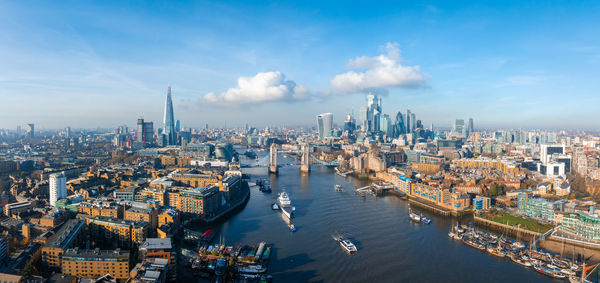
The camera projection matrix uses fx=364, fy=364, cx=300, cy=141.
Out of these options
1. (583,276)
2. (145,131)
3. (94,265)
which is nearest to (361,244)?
(583,276)

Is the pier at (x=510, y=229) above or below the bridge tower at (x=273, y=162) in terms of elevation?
below

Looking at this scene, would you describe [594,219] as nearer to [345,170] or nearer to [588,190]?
[588,190]

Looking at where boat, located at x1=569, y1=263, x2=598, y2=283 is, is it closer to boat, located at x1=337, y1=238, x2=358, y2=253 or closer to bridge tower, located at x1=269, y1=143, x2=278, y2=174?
boat, located at x1=337, y1=238, x2=358, y2=253

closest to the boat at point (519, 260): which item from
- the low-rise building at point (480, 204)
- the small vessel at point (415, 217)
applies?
the small vessel at point (415, 217)

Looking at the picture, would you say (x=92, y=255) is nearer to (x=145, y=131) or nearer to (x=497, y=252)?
(x=497, y=252)

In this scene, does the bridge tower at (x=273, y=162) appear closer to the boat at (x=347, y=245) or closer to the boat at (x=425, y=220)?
the boat at (x=425, y=220)

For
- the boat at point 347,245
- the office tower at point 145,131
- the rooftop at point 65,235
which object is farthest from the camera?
the office tower at point 145,131
